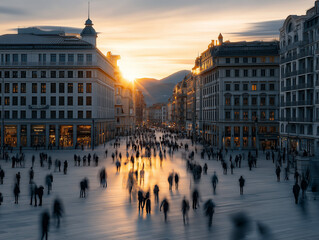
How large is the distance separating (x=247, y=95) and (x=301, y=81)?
17.9 meters

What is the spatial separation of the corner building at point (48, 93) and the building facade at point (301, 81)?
37664 millimetres

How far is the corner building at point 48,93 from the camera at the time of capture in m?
71.1

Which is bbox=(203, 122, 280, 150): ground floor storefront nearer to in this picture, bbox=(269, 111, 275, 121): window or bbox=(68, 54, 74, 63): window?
bbox=(269, 111, 275, 121): window

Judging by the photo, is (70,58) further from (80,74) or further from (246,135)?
(246,135)

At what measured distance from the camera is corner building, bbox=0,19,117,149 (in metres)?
71.1

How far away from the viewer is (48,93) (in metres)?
72.4

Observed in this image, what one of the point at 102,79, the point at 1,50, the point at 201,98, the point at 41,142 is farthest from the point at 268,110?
the point at 1,50

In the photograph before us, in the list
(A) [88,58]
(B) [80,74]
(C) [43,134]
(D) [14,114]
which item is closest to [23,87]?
(D) [14,114]

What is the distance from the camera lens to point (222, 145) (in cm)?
7219

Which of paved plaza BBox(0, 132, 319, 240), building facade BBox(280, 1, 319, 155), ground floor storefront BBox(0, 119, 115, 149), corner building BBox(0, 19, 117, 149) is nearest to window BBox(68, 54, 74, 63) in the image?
corner building BBox(0, 19, 117, 149)

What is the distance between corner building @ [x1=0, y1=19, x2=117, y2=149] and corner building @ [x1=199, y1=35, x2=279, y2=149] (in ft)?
89.8

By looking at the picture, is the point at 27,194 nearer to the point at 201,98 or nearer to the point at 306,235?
the point at 306,235

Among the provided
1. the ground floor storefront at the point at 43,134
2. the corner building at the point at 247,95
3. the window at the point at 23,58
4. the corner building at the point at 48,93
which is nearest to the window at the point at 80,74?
the corner building at the point at 48,93

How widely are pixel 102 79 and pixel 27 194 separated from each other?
2372 inches
